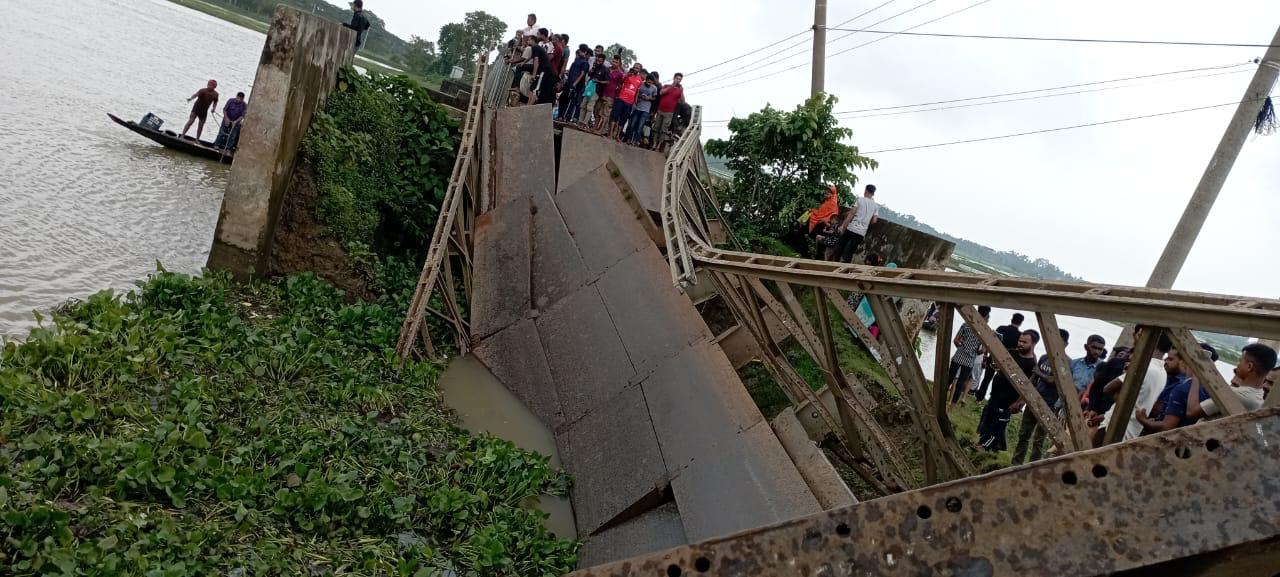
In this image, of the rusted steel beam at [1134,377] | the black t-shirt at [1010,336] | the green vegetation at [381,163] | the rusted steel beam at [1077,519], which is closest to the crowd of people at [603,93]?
the green vegetation at [381,163]

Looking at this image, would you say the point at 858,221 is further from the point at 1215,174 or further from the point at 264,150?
the point at 264,150

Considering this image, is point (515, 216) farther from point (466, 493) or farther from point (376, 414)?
point (466, 493)

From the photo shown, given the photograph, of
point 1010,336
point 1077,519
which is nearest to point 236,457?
point 1077,519

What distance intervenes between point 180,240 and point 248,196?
4340 millimetres

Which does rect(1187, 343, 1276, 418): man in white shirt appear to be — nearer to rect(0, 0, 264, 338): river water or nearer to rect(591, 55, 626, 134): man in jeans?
rect(0, 0, 264, 338): river water

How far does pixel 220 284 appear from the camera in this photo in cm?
897

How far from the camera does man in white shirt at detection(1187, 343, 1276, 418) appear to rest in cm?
481

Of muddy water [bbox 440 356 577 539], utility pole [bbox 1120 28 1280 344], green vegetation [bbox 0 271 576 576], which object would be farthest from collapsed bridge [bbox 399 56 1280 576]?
utility pole [bbox 1120 28 1280 344]

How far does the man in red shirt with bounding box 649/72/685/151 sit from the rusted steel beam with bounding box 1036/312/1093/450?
414 inches

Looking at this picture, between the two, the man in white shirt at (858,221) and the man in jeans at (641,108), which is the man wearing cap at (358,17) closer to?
the man in jeans at (641,108)

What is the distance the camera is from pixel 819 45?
15.6 m

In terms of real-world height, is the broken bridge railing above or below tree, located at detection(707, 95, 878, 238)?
below

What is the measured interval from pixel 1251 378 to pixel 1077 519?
14.9ft

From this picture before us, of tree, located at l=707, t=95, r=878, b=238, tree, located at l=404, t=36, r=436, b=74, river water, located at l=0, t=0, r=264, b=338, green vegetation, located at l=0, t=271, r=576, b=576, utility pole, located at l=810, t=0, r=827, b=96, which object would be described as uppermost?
tree, located at l=404, t=36, r=436, b=74
